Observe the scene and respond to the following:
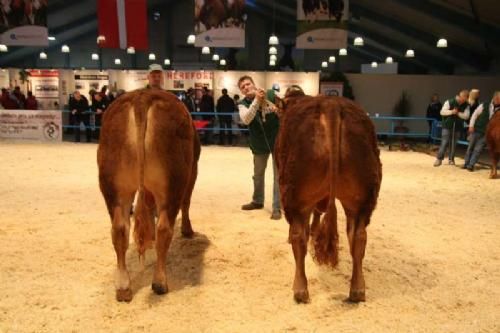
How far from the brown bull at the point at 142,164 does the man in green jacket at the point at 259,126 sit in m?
1.79

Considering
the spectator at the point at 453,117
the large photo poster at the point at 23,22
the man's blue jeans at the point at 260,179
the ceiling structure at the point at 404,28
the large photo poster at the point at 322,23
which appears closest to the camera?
the man's blue jeans at the point at 260,179

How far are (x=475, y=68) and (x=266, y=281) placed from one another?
20306 mm

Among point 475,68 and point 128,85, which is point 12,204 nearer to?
point 128,85

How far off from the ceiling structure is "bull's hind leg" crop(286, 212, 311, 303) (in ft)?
42.7

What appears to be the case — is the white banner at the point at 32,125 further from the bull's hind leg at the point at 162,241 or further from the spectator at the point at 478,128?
the bull's hind leg at the point at 162,241

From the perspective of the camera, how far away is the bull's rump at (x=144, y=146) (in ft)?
11.1

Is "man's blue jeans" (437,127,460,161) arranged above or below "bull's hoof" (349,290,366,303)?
above

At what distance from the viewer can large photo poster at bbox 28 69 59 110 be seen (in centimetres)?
1802

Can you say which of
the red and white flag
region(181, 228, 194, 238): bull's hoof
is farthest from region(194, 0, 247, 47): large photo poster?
region(181, 228, 194, 238): bull's hoof

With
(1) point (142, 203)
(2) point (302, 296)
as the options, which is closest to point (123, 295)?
(1) point (142, 203)

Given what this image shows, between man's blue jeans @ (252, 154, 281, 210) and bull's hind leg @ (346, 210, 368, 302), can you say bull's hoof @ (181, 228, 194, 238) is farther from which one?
bull's hind leg @ (346, 210, 368, 302)

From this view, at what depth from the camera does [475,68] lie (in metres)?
20.7

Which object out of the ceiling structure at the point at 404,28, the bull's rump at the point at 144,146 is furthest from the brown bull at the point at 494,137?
the bull's rump at the point at 144,146

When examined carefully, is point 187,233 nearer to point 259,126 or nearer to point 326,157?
point 259,126
